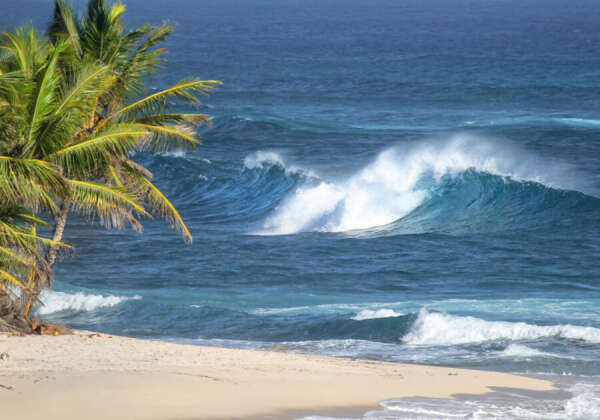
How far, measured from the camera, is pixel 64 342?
41.9 ft

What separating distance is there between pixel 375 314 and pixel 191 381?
20.8ft

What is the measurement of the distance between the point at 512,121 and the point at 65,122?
33.9m

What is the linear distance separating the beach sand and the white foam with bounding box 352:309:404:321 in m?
3.07

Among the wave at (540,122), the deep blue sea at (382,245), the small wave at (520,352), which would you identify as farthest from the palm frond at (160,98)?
the wave at (540,122)

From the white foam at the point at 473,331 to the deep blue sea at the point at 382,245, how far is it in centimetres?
3

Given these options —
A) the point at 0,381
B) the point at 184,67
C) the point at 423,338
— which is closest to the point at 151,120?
the point at 0,381

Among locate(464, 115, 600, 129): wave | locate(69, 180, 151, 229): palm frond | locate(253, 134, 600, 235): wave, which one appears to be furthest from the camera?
locate(464, 115, 600, 129): wave

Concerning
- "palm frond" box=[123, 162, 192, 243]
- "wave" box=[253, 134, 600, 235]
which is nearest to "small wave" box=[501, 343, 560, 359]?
"palm frond" box=[123, 162, 192, 243]

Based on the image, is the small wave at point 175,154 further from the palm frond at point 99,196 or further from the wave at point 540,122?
the palm frond at point 99,196

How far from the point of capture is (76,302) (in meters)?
18.4

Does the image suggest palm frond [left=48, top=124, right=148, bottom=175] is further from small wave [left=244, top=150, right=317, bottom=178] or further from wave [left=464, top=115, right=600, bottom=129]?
wave [left=464, top=115, right=600, bottom=129]

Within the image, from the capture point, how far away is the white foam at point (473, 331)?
587 inches

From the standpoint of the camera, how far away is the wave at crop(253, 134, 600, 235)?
84.7 ft

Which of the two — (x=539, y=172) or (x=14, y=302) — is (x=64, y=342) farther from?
(x=539, y=172)
